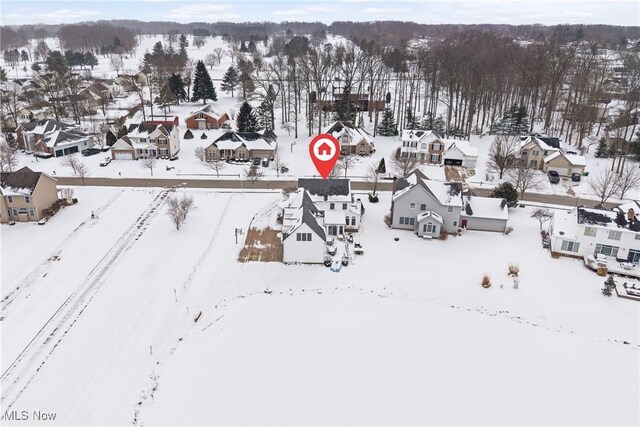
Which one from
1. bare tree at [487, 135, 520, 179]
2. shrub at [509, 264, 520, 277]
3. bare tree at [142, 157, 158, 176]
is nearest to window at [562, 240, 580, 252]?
shrub at [509, 264, 520, 277]

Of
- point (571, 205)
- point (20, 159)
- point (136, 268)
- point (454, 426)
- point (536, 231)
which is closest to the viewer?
point (454, 426)

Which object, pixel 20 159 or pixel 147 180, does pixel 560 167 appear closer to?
pixel 147 180

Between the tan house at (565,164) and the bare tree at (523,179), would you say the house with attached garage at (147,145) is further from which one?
the tan house at (565,164)

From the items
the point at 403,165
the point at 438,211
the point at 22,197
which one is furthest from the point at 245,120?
the point at 438,211

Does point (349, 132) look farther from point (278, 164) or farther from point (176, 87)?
point (176, 87)

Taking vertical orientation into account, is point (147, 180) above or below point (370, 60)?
below

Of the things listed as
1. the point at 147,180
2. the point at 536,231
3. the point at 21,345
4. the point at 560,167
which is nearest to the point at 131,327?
the point at 21,345
